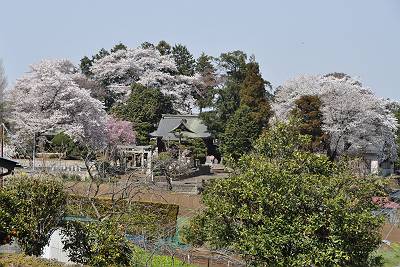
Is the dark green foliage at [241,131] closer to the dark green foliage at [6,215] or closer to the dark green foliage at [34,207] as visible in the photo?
the dark green foliage at [34,207]

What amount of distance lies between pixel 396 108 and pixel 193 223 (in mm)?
40605

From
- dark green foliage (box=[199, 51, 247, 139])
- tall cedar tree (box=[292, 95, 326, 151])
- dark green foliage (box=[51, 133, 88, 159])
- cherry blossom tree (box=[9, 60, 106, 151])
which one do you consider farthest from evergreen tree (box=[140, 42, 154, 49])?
tall cedar tree (box=[292, 95, 326, 151])

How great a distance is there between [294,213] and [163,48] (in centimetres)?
4443

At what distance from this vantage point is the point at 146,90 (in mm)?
44281

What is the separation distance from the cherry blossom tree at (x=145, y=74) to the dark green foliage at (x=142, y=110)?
4.74 meters

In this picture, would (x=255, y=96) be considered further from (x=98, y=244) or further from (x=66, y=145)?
(x=98, y=244)

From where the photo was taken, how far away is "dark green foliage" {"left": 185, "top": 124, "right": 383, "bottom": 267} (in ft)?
38.5

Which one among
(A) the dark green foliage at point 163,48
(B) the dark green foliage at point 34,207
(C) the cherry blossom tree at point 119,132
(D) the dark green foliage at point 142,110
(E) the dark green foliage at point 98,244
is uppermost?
(A) the dark green foliage at point 163,48

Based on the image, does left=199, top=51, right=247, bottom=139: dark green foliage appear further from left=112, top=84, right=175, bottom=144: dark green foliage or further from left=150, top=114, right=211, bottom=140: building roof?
left=112, top=84, right=175, bottom=144: dark green foliage

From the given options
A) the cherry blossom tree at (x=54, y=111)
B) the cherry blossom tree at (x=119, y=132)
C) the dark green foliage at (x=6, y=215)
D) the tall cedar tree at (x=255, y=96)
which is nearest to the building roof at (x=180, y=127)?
the cherry blossom tree at (x=119, y=132)

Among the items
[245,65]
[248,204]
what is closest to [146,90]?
[245,65]

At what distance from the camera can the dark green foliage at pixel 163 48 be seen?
2169 inches

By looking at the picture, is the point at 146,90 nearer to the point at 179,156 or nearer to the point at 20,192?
the point at 179,156

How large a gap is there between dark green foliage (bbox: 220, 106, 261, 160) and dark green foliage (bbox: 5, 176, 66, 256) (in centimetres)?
2299
